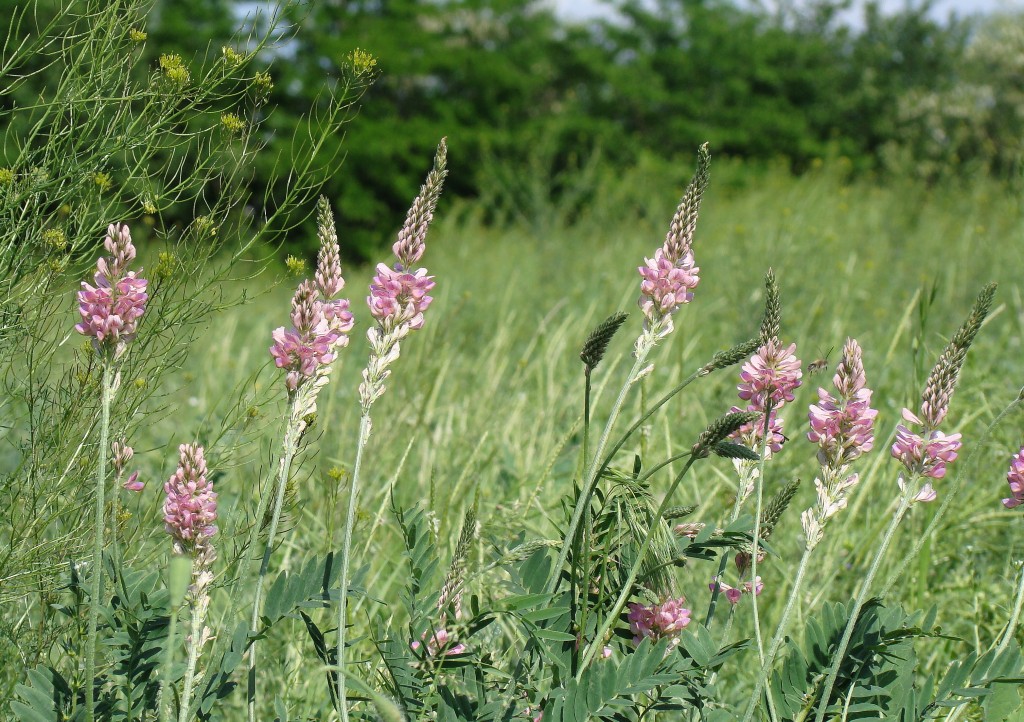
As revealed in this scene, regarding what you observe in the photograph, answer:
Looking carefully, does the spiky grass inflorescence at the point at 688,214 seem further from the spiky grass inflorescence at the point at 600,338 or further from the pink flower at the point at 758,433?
the pink flower at the point at 758,433

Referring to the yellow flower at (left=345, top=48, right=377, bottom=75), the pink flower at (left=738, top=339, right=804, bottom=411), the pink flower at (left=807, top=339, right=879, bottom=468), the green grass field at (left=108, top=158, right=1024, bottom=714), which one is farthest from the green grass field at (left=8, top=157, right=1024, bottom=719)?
the yellow flower at (left=345, top=48, right=377, bottom=75)

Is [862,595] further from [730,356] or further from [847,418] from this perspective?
[730,356]

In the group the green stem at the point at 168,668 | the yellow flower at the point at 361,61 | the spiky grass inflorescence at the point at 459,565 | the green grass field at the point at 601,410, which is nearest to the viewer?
the green stem at the point at 168,668

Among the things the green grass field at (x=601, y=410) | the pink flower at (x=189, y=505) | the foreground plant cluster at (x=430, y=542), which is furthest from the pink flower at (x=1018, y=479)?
the pink flower at (x=189, y=505)

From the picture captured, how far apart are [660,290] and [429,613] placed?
0.56 meters

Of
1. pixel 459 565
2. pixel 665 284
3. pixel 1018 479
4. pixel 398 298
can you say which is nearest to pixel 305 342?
pixel 398 298

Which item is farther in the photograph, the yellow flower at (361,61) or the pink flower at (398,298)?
the yellow flower at (361,61)

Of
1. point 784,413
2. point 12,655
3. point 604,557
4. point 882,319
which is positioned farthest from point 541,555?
point 882,319

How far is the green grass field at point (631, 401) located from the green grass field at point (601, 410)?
2 centimetres

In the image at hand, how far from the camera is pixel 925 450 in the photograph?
1.26 meters

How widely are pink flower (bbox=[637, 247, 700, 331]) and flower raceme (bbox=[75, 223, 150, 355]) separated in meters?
0.68

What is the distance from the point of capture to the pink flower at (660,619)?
1395 mm

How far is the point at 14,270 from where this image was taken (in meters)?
1.57

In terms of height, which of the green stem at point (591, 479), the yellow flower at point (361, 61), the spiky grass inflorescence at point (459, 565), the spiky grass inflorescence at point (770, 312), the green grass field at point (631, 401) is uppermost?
the yellow flower at point (361, 61)
